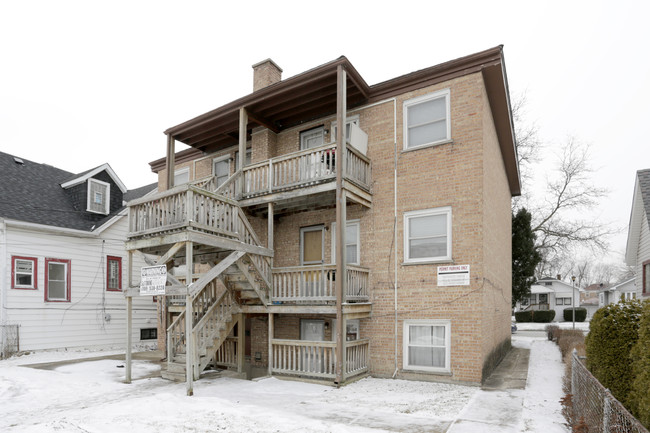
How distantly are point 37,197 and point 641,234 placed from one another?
25.8 m

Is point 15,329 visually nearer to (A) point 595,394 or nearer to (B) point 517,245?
(A) point 595,394

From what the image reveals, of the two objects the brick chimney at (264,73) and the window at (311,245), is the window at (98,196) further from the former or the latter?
the window at (311,245)

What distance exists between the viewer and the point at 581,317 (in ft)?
140

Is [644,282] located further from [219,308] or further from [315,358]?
[219,308]

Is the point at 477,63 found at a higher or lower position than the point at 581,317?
higher

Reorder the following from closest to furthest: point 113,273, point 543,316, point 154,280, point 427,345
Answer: point 154,280, point 427,345, point 113,273, point 543,316

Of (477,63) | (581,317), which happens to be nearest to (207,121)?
(477,63)

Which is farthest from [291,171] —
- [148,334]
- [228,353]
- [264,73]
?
[148,334]

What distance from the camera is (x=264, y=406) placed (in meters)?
8.13

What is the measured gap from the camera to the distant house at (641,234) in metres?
15.3

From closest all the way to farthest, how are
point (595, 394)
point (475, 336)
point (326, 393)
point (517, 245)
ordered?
point (595, 394), point (326, 393), point (475, 336), point (517, 245)

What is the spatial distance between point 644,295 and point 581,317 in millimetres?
31040

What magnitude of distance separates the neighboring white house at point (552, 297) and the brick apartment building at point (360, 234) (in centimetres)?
3952

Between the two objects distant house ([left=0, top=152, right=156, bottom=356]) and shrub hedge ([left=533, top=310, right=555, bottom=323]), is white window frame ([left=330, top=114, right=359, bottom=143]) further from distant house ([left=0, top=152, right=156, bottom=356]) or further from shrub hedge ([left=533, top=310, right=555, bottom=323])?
shrub hedge ([left=533, top=310, right=555, bottom=323])
